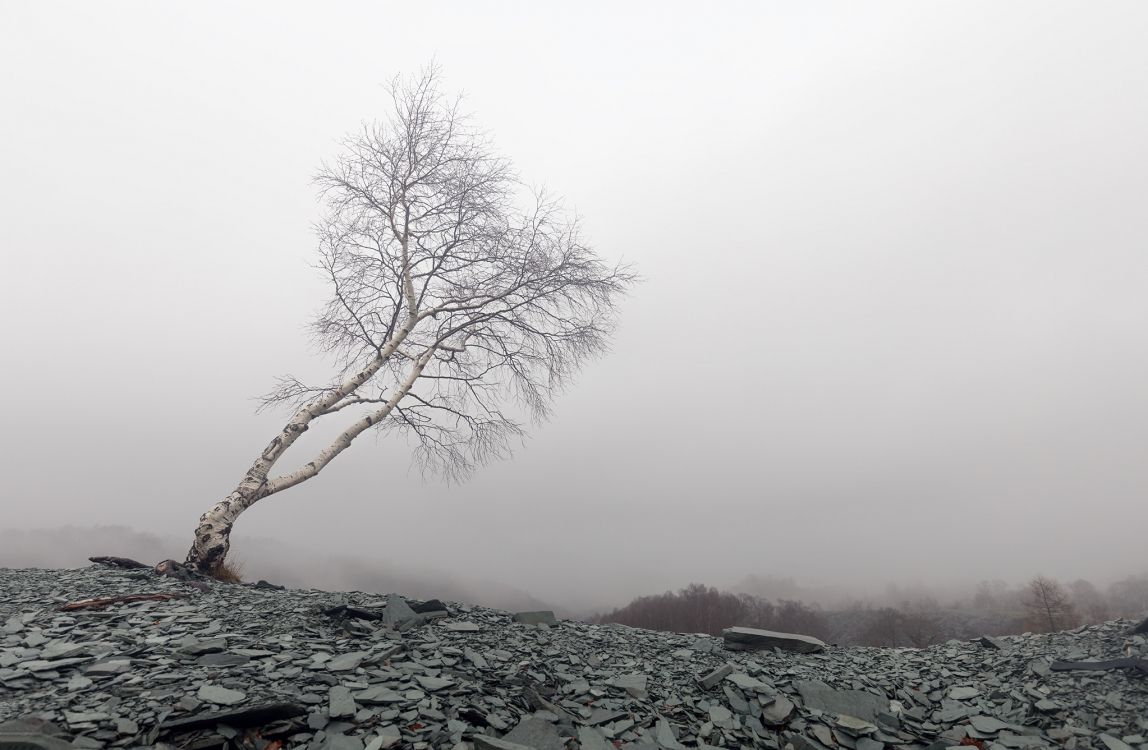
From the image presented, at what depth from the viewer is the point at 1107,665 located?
7.66 meters

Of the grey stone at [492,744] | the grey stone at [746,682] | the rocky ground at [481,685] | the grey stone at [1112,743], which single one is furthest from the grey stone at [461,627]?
the grey stone at [1112,743]

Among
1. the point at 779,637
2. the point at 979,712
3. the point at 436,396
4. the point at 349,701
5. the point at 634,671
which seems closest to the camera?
the point at 349,701

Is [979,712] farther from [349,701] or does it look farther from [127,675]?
[127,675]

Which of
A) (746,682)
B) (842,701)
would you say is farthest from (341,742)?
(842,701)

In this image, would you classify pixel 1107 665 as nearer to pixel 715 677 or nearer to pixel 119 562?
pixel 715 677

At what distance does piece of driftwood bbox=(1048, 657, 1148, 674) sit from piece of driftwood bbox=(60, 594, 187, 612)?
559 inches

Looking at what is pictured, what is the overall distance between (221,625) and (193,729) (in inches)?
139

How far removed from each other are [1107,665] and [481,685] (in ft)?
28.2

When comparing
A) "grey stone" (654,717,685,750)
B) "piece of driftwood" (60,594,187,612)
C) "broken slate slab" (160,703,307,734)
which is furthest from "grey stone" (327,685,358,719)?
"piece of driftwood" (60,594,187,612)

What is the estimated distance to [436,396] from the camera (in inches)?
648

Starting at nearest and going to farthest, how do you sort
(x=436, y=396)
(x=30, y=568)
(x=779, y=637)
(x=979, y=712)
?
(x=979, y=712) → (x=779, y=637) → (x=30, y=568) → (x=436, y=396)

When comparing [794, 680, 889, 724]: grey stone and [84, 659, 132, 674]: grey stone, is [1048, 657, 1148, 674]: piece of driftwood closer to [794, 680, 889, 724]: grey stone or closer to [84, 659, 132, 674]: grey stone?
[794, 680, 889, 724]: grey stone

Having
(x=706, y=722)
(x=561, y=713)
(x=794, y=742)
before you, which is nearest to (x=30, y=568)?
(x=561, y=713)

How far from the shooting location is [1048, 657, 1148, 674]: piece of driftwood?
7.40 meters
